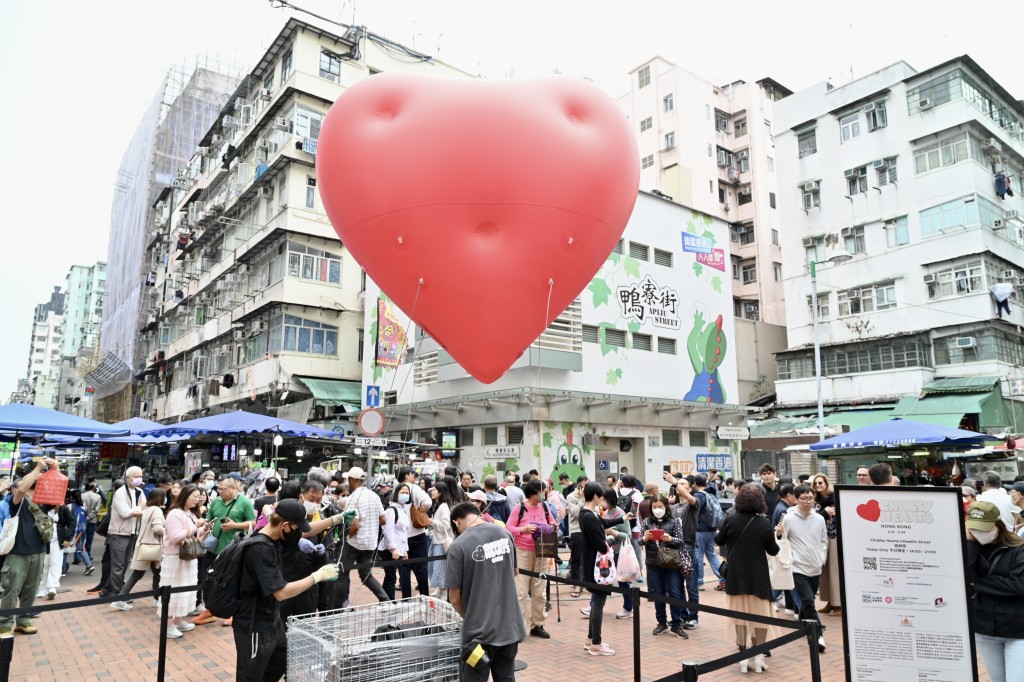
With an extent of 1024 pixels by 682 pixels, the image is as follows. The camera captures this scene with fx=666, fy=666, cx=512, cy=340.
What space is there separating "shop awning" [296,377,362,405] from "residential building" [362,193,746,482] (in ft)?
4.94

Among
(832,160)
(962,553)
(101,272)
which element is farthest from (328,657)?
(101,272)

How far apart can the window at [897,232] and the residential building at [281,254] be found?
67.7 ft

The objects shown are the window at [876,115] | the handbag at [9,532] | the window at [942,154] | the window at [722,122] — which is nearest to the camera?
the handbag at [9,532]

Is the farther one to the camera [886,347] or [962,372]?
[886,347]

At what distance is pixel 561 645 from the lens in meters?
7.29

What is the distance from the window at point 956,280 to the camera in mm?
23484

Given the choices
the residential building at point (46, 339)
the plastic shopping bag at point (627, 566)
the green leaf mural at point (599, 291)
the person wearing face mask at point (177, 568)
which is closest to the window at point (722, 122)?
the green leaf mural at point (599, 291)

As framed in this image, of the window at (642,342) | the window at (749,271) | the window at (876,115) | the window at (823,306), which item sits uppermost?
the window at (876,115)

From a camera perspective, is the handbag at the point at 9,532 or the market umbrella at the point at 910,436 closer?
the handbag at the point at 9,532

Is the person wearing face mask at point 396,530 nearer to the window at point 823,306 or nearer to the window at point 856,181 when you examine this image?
the window at point 823,306

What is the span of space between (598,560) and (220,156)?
34.0 m

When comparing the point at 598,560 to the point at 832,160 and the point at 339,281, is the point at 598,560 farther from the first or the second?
the point at 832,160

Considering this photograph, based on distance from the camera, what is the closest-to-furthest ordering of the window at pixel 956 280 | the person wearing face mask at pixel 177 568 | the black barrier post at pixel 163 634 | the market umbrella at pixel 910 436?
1. the black barrier post at pixel 163 634
2. the person wearing face mask at pixel 177 568
3. the market umbrella at pixel 910 436
4. the window at pixel 956 280

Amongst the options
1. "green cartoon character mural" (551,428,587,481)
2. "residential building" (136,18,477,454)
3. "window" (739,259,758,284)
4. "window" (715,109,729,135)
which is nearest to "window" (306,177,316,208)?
"residential building" (136,18,477,454)
